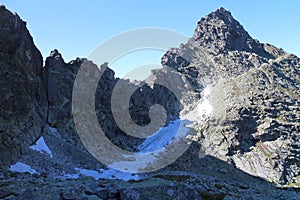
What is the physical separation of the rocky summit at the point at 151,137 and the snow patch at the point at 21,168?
0.14 metres

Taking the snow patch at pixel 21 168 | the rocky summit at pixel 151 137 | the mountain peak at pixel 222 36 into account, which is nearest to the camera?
the rocky summit at pixel 151 137

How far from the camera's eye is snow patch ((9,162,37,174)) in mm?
42875

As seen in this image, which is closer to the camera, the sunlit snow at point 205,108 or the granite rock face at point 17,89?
the granite rock face at point 17,89

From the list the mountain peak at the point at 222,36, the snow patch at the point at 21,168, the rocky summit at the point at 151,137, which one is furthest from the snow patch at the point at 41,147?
the mountain peak at the point at 222,36

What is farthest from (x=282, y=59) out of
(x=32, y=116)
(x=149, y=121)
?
(x=32, y=116)

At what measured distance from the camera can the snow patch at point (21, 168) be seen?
42875 millimetres

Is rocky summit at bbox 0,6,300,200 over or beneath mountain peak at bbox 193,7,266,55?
beneath

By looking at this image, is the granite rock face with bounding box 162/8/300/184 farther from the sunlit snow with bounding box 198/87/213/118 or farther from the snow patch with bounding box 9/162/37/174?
the snow patch with bounding box 9/162/37/174

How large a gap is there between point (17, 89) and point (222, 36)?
155m

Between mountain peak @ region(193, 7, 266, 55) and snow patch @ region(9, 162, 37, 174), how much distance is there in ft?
510

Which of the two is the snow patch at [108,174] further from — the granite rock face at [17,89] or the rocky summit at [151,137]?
the granite rock face at [17,89]

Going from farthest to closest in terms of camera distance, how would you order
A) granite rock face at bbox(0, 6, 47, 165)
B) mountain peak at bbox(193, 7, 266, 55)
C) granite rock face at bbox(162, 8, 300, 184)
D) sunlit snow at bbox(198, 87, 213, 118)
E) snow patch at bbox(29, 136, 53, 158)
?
1. mountain peak at bbox(193, 7, 266, 55)
2. sunlit snow at bbox(198, 87, 213, 118)
3. granite rock face at bbox(162, 8, 300, 184)
4. snow patch at bbox(29, 136, 53, 158)
5. granite rock face at bbox(0, 6, 47, 165)

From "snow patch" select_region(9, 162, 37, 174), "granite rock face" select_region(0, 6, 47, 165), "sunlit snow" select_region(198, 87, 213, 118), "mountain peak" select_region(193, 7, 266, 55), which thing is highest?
"mountain peak" select_region(193, 7, 266, 55)

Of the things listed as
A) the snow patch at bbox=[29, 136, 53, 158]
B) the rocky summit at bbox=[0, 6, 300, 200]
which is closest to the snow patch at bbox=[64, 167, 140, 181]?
the rocky summit at bbox=[0, 6, 300, 200]
